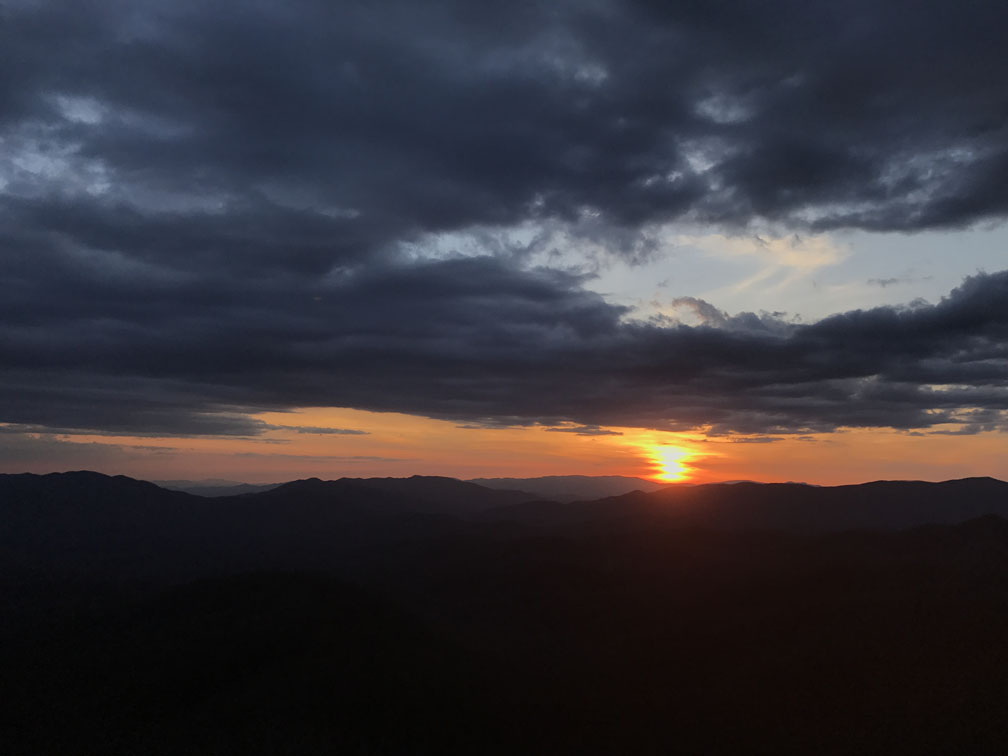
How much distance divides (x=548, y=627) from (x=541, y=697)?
39107 millimetres

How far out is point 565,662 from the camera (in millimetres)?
98875

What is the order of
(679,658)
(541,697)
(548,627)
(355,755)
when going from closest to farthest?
(355,755), (541,697), (679,658), (548,627)

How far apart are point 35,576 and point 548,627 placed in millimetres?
158426

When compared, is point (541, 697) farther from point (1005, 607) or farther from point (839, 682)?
point (1005, 607)

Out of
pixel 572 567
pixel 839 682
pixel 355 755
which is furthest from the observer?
Result: pixel 572 567

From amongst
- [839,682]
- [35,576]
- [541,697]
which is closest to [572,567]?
[541,697]

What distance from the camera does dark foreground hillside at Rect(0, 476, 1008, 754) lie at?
68.6m

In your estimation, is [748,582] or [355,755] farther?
[748,582]

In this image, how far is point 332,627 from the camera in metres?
99.0

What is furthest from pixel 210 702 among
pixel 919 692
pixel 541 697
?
pixel 919 692

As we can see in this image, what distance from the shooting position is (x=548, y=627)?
121375mm

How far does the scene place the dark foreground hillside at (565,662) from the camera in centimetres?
6856

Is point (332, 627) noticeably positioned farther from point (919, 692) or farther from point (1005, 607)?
point (1005, 607)

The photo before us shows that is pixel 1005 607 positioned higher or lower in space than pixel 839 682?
higher
